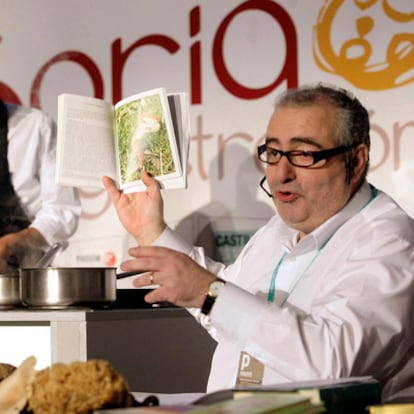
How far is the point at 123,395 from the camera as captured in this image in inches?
44.4

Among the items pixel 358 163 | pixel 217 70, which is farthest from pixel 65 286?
pixel 217 70

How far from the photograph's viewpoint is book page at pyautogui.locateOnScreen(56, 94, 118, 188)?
98.5 inches

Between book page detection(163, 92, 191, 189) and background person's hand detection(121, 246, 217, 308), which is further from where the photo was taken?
book page detection(163, 92, 191, 189)

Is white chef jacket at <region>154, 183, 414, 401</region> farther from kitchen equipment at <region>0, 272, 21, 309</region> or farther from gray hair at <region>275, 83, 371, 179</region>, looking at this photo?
kitchen equipment at <region>0, 272, 21, 309</region>

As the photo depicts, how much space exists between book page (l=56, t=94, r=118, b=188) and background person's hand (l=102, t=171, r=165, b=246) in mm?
45

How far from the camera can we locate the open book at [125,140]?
7.96 feet

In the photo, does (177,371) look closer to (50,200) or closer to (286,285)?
(286,285)

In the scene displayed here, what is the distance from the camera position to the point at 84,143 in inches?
99.0

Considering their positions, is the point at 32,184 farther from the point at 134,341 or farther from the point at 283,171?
the point at 283,171

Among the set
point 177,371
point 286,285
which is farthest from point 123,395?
point 177,371

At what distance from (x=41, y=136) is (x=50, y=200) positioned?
0.30 metres

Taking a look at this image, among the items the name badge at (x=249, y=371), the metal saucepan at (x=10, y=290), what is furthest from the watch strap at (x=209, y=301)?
the metal saucepan at (x=10, y=290)

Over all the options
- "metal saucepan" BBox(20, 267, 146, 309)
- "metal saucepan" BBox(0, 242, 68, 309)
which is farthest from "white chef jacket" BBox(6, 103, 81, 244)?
"metal saucepan" BBox(20, 267, 146, 309)

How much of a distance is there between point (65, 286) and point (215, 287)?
2.48 feet
